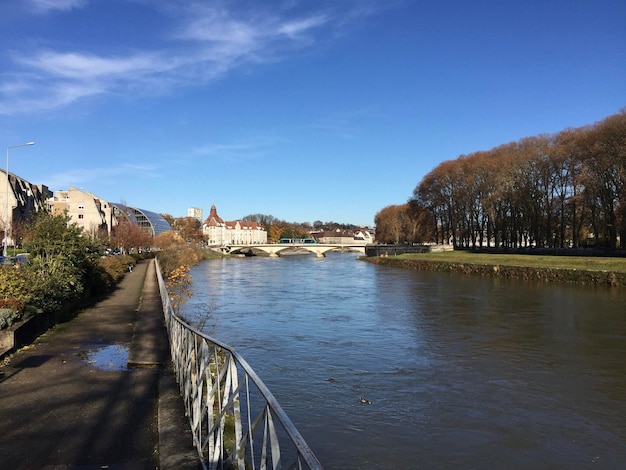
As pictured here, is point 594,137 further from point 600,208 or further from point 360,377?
point 360,377

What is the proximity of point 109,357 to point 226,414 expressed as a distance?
5.73 meters

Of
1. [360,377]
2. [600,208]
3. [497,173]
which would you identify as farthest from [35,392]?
[497,173]

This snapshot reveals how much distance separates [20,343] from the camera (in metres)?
9.59

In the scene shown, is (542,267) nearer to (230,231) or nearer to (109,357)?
(109,357)

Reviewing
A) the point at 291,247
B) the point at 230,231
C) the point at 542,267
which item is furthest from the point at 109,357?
the point at 230,231

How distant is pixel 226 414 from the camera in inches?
171

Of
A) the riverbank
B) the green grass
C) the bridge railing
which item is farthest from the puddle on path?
the green grass

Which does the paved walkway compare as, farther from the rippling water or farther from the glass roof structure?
the glass roof structure

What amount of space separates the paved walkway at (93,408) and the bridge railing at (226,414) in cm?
28

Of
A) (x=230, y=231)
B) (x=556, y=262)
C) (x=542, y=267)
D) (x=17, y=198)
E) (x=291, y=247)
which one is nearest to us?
(x=542, y=267)

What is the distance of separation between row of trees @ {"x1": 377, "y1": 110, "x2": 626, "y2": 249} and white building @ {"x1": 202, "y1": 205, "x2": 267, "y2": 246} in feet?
320

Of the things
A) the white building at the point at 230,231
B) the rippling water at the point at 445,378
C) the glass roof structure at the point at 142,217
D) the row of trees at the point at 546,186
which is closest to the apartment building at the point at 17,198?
the glass roof structure at the point at 142,217

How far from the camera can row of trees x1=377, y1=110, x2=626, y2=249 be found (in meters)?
43.0

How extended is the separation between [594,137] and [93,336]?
4542cm
